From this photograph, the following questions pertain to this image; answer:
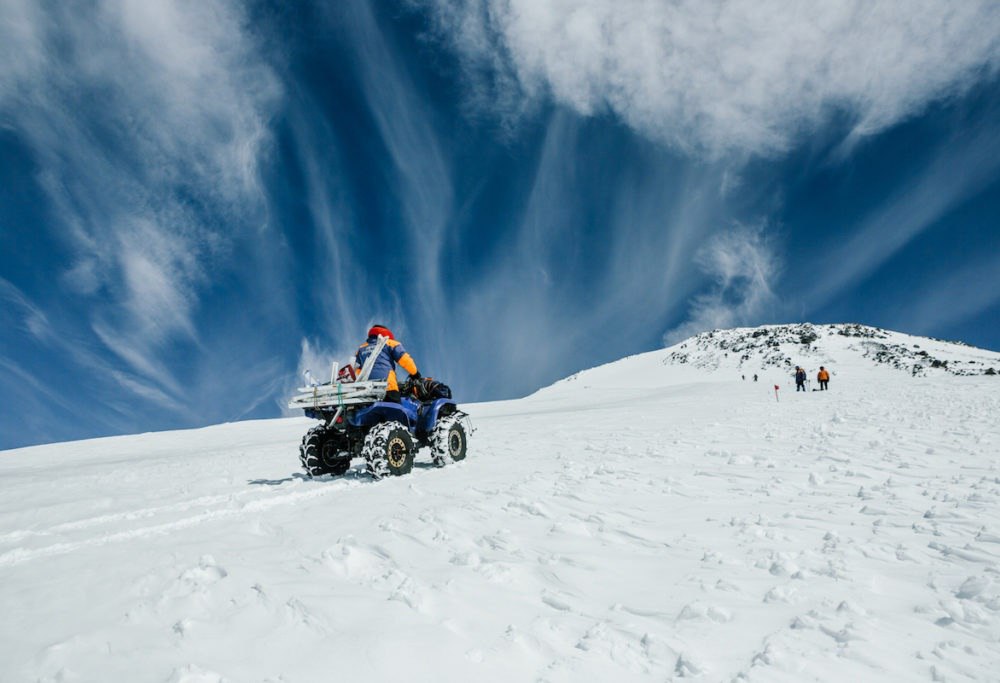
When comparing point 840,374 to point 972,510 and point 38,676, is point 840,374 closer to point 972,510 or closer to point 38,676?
point 972,510

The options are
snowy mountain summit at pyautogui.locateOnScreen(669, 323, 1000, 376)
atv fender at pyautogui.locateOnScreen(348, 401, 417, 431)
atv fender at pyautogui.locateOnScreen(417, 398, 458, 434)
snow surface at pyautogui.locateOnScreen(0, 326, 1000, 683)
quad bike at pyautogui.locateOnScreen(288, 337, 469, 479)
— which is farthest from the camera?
snowy mountain summit at pyautogui.locateOnScreen(669, 323, 1000, 376)

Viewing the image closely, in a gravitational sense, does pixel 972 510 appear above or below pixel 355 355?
below

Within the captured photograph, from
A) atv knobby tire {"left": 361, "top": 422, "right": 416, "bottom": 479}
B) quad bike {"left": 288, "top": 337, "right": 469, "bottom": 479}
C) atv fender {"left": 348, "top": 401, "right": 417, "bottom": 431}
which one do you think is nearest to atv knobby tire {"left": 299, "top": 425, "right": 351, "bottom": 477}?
quad bike {"left": 288, "top": 337, "right": 469, "bottom": 479}

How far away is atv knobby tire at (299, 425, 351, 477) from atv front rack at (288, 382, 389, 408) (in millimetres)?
634

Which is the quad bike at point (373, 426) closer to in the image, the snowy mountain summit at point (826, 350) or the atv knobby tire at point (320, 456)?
the atv knobby tire at point (320, 456)

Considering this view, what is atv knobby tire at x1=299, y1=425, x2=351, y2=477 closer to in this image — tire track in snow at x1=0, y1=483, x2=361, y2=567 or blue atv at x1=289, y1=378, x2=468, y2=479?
blue atv at x1=289, y1=378, x2=468, y2=479

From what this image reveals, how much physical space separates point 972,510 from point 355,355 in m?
9.06

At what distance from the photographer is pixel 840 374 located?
57.9 metres

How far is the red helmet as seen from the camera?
30.5ft

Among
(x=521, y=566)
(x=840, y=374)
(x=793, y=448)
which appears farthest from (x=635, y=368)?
(x=521, y=566)

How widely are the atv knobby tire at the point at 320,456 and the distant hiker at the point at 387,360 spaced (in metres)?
1.43

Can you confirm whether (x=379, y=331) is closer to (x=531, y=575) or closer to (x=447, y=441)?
(x=447, y=441)

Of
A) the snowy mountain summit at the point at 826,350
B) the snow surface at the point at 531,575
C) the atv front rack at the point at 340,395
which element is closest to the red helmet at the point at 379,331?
the atv front rack at the point at 340,395

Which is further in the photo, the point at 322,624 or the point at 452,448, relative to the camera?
the point at 452,448
